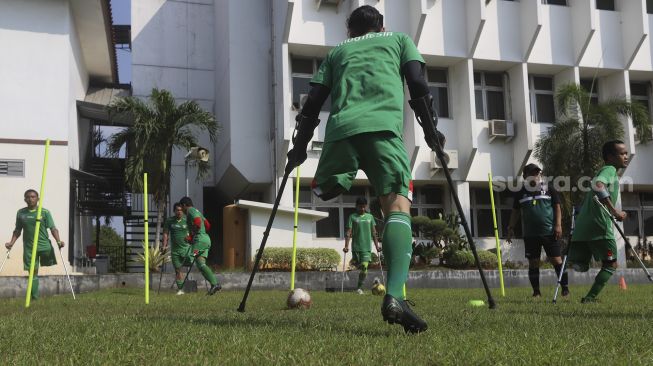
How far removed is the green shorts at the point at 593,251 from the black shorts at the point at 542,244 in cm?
156

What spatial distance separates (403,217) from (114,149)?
18.9m

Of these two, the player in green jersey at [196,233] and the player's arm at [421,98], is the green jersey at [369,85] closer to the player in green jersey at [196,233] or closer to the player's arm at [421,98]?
the player's arm at [421,98]

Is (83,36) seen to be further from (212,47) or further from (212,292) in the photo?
(212,292)

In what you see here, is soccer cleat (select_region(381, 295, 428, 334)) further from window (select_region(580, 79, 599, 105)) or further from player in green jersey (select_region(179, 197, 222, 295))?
window (select_region(580, 79, 599, 105))

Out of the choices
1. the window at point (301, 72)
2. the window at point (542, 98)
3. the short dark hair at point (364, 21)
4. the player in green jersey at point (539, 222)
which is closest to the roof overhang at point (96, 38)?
the window at point (301, 72)

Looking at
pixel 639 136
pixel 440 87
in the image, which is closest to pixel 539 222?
pixel 440 87

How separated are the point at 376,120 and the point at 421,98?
43 cm

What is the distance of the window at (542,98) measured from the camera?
1024 inches

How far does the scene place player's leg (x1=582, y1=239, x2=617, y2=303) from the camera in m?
7.92

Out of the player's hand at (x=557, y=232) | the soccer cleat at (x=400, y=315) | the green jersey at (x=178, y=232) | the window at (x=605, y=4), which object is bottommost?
the soccer cleat at (x=400, y=315)

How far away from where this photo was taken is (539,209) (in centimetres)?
989

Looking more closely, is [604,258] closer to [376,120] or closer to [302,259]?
[376,120]

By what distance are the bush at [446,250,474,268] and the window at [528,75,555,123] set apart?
782cm

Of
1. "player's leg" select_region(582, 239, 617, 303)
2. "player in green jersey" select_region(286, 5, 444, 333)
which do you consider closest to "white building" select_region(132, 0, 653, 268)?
"player's leg" select_region(582, 239, 617, 303)
